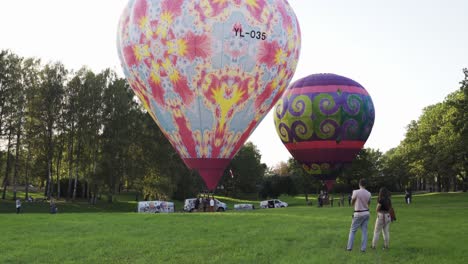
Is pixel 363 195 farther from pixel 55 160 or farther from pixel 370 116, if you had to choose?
pixel 55 160

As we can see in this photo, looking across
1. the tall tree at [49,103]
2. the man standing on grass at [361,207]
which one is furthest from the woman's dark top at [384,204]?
the tall tree at [49,103]

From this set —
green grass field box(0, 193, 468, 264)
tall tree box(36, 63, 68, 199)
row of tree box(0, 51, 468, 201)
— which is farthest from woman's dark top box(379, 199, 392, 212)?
tall tree box(36, 63, 68, 199)

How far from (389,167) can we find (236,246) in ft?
344

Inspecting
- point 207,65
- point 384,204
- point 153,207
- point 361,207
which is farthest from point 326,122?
point 361,207

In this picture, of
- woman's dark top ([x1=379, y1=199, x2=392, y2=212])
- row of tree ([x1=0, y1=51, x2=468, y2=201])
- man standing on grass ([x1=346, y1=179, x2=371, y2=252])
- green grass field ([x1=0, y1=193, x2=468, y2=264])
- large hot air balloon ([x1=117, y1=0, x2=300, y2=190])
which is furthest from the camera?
row of tree ([x1=0, y1=51, x2=468, y2=201])

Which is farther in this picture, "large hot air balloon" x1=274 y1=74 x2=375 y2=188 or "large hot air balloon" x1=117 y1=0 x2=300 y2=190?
"large hot air balloon" x1=274 y1=74 x2=375 y2=188

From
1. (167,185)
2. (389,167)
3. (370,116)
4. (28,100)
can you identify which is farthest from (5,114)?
(389,167)

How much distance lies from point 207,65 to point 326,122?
72.8ft

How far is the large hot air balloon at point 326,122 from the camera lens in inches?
1897

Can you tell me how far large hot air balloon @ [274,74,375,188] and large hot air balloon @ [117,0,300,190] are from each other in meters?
18.3

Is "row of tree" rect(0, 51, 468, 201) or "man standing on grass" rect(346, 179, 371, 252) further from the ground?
"row of tree" rect(0, 51, 468, 201)

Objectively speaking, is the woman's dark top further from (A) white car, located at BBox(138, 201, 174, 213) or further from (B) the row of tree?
(B) the row of tree

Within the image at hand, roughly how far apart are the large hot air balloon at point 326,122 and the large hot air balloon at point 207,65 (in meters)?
18.3

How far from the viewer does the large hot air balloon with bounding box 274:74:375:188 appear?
158ft
